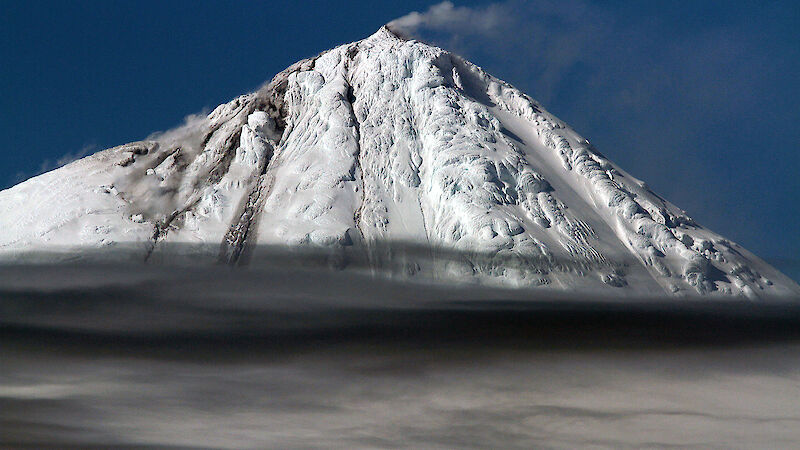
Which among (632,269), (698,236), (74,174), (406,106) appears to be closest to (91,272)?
(74,174)

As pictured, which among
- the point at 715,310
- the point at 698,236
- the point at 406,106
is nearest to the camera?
the point at 715,310

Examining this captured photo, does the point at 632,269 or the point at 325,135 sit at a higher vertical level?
the point at 325,135

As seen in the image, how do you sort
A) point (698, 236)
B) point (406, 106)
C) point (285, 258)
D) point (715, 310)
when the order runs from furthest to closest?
point (406, 106)
point (698, 236)
point (285, 258)
point (715, 310)

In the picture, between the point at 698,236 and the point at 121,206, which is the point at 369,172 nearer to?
the point at 121,206

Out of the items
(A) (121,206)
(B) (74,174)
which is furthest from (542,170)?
(B) (74,174)

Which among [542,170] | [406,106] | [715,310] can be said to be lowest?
[715,310]

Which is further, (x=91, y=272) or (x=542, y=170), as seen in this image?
(x=542, y=170)

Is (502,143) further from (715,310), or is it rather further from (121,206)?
(121,206)
